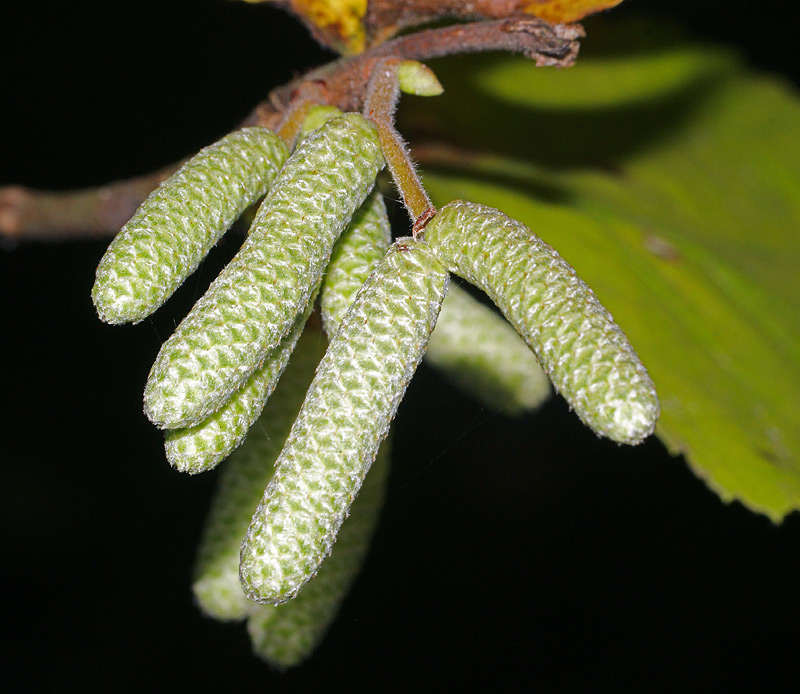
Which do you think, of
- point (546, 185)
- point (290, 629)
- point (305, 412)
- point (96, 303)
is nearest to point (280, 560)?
point (305, 412)

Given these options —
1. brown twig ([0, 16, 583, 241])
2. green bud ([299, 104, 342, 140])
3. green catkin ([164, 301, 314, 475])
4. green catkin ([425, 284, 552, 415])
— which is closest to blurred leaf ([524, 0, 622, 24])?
brown twig ([0, 16, 583, 241])

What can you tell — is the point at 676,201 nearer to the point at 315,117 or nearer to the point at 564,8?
the point at 564,8

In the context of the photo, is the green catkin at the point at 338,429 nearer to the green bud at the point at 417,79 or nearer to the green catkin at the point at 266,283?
the green catkin at the point at 266,283

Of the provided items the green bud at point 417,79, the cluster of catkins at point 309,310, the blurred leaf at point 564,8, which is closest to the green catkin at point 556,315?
the cluster of catkins at point 309,310

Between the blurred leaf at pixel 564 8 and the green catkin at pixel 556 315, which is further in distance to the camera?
the blurred leaf at pixel 564 8

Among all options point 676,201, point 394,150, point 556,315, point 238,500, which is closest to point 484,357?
point 238,500

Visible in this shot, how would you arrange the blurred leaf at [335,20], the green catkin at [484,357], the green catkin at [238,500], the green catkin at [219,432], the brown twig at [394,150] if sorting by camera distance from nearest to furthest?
the green catkin at [219,432] < the brown twig at [394,150] < the blurred leaf at [335,20] < the green catkin at [238,500] < the green catkin at [484,357]
